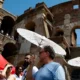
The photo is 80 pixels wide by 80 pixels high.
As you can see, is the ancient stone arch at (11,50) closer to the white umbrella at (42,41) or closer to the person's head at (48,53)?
the white umbrella at (42,41)

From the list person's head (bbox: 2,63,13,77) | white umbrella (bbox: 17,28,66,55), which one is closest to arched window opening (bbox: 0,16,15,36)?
white umbrella (bbox: 17,28,66,55)

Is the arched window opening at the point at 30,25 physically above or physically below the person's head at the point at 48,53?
above

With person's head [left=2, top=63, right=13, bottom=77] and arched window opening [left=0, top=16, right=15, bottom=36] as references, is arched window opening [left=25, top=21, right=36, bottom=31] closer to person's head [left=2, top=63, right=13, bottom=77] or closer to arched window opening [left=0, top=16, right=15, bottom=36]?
arched window opening [left=0, top=16, right=15, bottom=36]

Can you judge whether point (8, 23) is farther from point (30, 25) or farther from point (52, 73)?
point (52, 73)

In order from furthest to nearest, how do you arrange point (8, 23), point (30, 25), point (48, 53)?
point (8, 23), point (30, 25), point (48, 53)

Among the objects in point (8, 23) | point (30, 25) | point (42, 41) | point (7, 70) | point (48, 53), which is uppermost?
point (8, 23)

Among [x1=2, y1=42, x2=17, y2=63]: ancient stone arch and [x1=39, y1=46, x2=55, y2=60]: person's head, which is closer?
[x1=39, y1=46, x2=55, y2=60]: person's head

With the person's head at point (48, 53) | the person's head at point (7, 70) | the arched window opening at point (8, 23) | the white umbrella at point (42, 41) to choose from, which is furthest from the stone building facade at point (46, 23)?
the person's head at point (48, 53)

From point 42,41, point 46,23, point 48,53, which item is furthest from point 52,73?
point 46,23

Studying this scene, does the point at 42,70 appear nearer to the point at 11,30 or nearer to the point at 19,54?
the point at 19,54

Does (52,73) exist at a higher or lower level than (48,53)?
lower

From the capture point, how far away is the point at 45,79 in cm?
322

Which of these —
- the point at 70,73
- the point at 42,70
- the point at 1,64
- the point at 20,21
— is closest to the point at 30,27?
the point at 20,21

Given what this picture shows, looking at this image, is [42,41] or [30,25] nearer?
[42,41]
